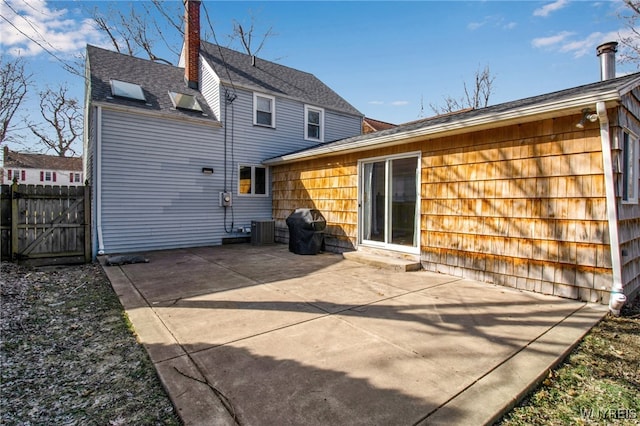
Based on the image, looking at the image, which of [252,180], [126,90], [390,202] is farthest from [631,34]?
[126,90]

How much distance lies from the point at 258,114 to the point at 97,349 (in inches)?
353

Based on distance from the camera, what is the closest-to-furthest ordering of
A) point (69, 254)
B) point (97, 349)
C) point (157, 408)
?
point (157, 408), point (97, 349), point (69, 254)

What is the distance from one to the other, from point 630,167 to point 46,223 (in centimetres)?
1027

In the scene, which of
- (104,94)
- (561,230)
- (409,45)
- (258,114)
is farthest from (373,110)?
(561,230)

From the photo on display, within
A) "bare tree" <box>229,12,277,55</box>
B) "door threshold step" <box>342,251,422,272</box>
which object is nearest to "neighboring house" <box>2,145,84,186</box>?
"bare tree" <box>229,12,277,55</box>

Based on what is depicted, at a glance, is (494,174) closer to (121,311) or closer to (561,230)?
(561,230)

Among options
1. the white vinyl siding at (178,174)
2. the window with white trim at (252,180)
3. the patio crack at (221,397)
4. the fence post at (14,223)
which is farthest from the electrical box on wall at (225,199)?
the patio crack at (221,397)

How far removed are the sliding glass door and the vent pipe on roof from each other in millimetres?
3914

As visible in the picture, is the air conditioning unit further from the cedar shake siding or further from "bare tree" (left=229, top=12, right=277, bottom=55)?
"bare tree" (left=229, top=12, right=277, bottom=55)

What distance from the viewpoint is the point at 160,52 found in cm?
1736

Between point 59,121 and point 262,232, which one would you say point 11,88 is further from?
point 262,232

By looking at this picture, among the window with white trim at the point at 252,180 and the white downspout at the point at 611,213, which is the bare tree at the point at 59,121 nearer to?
the window with white trim at the point at 252,180

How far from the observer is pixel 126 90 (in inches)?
341

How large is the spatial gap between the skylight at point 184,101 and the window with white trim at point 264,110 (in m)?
1.75
